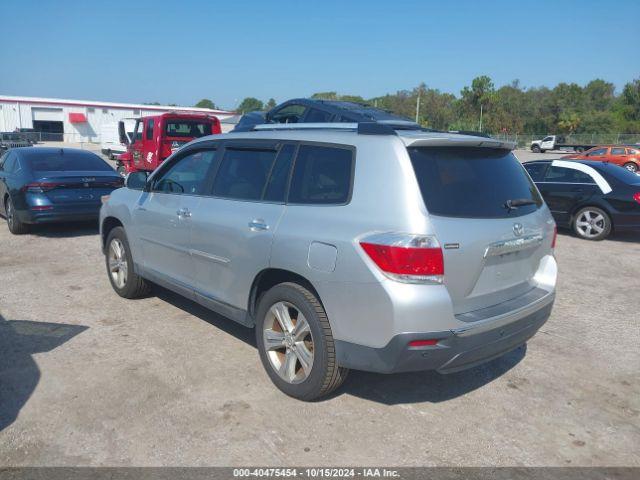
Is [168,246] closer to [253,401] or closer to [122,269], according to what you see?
[122,269]

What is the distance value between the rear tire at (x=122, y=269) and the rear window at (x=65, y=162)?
4.00 m

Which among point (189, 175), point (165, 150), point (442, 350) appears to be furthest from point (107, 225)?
point (165, 150)

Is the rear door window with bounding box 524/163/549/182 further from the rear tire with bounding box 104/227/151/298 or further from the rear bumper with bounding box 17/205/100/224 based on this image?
the rear bumper with bounding box 17/205/100/224

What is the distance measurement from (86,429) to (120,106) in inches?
2791

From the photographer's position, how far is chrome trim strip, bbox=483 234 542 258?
328 centimetres

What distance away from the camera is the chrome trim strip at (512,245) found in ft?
10.8

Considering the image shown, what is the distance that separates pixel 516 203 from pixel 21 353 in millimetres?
3933

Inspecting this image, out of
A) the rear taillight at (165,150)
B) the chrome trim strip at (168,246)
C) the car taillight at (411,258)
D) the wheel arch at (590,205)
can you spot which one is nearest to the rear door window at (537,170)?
the wheel arch at (590,205)

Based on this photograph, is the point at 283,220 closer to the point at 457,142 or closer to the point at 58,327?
the point at 457,142

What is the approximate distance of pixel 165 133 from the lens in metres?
14.4

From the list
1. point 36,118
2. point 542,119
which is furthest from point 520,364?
point 542,119

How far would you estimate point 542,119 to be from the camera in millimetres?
77625

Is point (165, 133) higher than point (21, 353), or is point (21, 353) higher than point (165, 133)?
point (165, 133)

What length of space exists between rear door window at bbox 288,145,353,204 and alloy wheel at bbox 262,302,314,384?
29.1 inches
